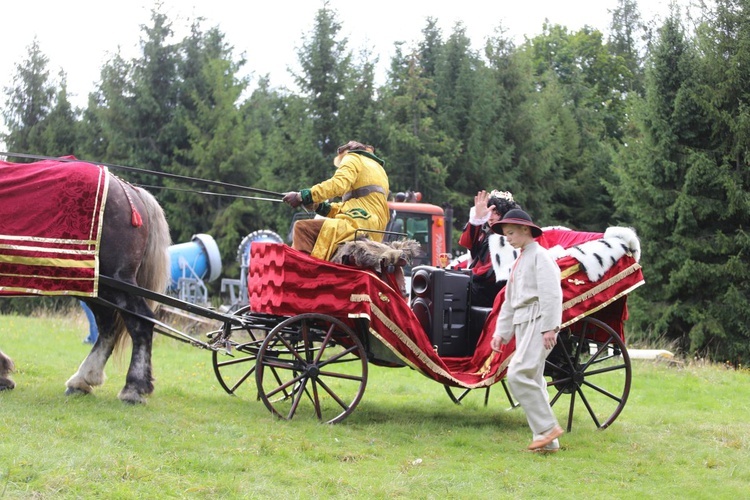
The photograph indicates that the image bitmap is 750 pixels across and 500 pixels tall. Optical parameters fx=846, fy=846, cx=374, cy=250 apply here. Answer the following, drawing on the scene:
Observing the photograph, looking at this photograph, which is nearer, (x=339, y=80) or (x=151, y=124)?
(x=339, y=80)

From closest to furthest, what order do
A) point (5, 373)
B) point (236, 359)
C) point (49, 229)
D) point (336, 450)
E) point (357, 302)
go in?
point (336, 450), point (357, 302), point (49, 229), point (5, 373), point (236, 359)

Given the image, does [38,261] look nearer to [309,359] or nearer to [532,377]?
[309,359]

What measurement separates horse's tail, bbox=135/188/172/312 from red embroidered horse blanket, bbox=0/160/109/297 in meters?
0.62

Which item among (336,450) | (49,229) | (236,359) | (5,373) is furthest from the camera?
(236,359)

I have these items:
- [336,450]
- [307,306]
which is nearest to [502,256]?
[307,306]

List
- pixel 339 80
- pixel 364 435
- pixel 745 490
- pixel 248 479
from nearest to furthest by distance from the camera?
1. pixel 248 479
2. pixel 745 490
3. pixel 364 435
4. pixel 339 80

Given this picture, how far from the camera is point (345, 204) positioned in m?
6.95

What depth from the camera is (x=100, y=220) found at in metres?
6.67

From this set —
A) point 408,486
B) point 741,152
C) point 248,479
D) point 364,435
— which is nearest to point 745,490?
point 408,486

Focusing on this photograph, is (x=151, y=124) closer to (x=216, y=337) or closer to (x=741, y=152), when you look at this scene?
(x=741, y=152)

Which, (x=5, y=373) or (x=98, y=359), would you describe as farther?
(x=5, y=373)

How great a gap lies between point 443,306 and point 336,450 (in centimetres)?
190

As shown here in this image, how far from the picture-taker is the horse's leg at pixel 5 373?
6.98 m

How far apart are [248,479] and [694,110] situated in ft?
50.7
